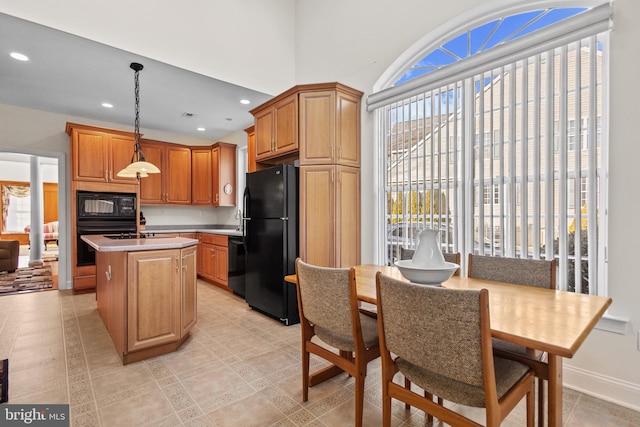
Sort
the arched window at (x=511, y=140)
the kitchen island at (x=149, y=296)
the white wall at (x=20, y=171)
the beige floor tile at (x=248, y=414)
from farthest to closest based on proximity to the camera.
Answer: the white wall at (x=20, y=171)
the kitchen island at (x=149, y=296)
the arched window at (x=511, y=140)
the beige floor tile at (x=248, y=414)

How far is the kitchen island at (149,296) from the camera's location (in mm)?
2381

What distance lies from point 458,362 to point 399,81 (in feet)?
9.59

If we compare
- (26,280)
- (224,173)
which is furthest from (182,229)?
(26,280)

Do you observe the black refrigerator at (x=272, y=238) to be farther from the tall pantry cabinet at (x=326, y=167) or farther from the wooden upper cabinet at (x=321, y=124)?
the wooden upper cabinet at (x=321, y=124)

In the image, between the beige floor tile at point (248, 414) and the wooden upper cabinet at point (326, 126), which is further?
the wooden upper cabinet at point (326, 126)

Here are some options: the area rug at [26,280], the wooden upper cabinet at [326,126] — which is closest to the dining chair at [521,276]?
the wooden upper cabinet at [326,126]

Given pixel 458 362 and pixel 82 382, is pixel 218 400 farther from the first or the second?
pixel 458 362

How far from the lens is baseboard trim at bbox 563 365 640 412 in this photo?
1.86 meters

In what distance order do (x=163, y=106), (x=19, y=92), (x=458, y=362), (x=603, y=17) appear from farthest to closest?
1. (x=163, y=106)
2. (x=19, y=92)
3. (x=603, y=17)
4. (x=458, y=362)

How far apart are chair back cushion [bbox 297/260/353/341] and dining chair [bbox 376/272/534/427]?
0.23 m

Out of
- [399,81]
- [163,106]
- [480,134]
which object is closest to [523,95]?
[480,134]

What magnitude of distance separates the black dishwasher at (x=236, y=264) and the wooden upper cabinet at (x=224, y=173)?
4.96 ft

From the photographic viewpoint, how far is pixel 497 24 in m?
2.55

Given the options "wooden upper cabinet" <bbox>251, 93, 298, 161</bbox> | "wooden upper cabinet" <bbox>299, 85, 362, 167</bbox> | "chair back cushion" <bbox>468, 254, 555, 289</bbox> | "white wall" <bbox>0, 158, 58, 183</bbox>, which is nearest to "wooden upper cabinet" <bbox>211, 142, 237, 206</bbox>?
"wooden upper cabinet" <bbox>251, 93, 298, 161</bbox>
